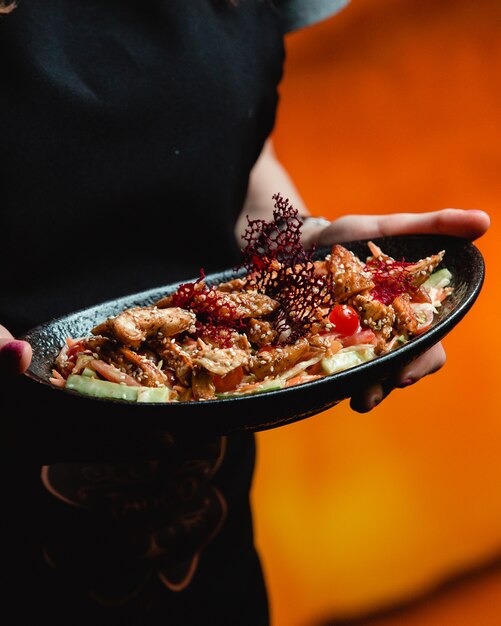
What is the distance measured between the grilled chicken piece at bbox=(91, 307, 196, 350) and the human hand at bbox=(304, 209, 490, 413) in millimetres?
363

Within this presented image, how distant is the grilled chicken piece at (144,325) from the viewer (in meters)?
1.36

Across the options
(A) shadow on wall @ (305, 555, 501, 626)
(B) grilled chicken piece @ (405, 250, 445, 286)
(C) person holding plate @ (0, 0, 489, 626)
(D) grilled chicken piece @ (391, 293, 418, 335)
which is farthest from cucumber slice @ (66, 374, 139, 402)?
(A) shadow on wall @ (305, 555, 501, 626)

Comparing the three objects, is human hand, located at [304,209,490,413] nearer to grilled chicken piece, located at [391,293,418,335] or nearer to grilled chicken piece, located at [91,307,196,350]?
grilled chicken piece, located at [391,293,418,335]

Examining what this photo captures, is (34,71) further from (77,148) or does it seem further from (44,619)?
Result: (44,619)

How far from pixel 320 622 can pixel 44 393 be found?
254cm

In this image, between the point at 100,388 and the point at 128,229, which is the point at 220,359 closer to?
the point at 100,388

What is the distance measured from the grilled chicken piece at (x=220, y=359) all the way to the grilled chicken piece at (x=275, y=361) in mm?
27

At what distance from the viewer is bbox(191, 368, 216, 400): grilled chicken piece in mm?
1322

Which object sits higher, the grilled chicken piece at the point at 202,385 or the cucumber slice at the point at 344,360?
the grilled chicken piece at the point at 202,385

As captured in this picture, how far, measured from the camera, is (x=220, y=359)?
4.38 ft

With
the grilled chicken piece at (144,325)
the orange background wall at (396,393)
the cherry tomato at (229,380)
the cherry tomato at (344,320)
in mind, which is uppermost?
the grilled chicken piece at (144,325)

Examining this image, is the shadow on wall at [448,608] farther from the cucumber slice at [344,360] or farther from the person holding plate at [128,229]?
the cucumber slice at [344,360]

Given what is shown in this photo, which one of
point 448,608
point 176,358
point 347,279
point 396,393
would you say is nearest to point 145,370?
point 176,358

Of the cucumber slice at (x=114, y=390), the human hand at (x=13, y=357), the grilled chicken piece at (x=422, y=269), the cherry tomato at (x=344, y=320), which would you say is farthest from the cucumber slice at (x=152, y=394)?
the grilled chicken piece at (x=422, y=269)
